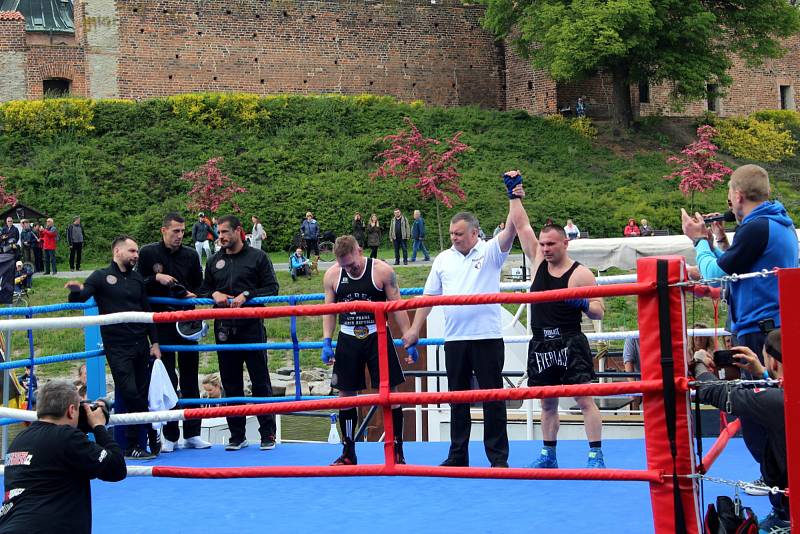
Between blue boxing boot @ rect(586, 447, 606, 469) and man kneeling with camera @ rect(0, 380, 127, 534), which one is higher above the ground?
man kneeling with camera @ rect(0, 380, 127, 534)

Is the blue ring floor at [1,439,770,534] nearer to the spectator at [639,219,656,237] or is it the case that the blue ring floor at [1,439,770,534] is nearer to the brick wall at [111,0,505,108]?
the spectator at [639,219,656,237]

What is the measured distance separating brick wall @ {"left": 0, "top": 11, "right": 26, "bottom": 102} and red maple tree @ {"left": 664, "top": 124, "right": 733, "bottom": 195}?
2273 cm

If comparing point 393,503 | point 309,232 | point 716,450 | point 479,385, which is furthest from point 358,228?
point 716,450

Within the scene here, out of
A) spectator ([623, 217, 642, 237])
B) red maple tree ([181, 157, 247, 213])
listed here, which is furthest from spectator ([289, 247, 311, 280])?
spectator ([623, 217, 642, 237])

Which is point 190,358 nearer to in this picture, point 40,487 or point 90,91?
point 40,487

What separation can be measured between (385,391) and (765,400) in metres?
1.64

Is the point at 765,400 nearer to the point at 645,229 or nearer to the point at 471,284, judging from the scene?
the point at 471,284

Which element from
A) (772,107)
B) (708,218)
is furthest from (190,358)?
(772,107)

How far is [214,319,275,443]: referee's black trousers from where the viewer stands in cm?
735

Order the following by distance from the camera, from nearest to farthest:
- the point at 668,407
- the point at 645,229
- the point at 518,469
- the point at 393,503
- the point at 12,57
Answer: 1. the point at 668,407
2. the point at 518,469
3. the point at 393,503
4. the point at 645,229
5. the point at 12,57

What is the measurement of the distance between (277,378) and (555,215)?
40.0ft

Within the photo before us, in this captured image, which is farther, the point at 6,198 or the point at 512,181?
the point at 6,198

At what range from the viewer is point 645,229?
2861cm

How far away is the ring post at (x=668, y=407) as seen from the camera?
14.3 feet
